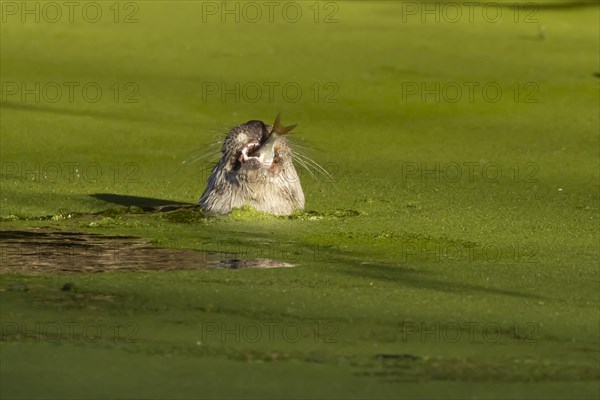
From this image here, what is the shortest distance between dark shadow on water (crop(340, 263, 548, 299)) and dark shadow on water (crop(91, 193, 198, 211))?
6.19ft

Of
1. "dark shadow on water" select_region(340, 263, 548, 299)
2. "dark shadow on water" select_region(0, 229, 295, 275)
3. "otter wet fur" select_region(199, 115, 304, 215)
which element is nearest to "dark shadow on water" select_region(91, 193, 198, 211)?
"otter wet fur" select_region(199, 115, 304, 215)

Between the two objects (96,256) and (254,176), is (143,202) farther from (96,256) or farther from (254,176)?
(96,256)

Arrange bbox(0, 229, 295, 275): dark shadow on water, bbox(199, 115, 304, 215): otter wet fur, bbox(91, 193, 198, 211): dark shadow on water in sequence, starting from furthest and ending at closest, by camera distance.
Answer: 1. bbox(91, 193, 198, 211): dark shadow on water
2. bbox(199, 115, 304, 215): otter wet fur
3. bbox(0, 229, 295, 275): dark shadow on water

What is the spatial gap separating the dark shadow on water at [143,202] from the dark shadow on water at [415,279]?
74.2 inches

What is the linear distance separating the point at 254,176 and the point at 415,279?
174cm

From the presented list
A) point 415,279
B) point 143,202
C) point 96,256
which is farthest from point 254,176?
point 415,279

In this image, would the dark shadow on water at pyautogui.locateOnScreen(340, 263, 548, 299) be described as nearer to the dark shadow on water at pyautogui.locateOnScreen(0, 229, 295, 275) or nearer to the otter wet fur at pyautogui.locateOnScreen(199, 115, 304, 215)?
the dark shadow on water at pyautogui.locateOnScreen(0, 229, 295, 275)

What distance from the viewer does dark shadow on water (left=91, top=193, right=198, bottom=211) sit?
6.83 meters

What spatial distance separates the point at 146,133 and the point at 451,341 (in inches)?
221

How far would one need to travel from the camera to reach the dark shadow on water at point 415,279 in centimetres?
468

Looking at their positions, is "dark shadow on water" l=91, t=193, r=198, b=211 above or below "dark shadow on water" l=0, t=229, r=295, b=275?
above

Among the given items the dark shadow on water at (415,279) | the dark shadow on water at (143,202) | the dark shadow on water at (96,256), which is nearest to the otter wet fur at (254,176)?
the dark shadow on water at (143,202)

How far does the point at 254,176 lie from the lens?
6.46m

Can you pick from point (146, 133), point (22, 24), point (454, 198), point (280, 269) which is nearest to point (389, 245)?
point (280, 269)
